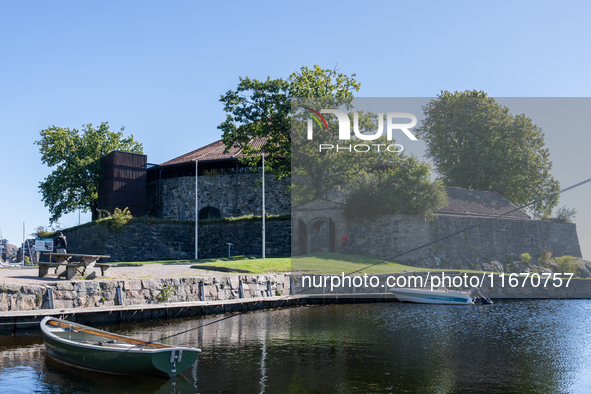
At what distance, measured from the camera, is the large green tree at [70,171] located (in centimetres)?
3584

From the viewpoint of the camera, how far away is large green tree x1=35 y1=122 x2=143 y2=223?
118 feet

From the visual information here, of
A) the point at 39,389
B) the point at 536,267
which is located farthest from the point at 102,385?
the point at 536,267

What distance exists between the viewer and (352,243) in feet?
78.9

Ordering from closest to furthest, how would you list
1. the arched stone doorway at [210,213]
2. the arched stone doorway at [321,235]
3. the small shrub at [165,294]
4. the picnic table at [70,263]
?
the picnic table at [70,263], the small shrub at [165,294], the arched stone doorway at [321,235], the arched stone doorway at [210,213]

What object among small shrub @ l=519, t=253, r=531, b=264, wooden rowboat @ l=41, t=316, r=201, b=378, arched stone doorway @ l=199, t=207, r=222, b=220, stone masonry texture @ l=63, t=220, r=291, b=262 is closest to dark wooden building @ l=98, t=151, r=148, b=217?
stone masonry texture @ l=63, t=220, r=291, b=262

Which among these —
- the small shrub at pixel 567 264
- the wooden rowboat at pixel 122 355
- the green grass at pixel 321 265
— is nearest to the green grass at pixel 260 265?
the green grass at pixel 321 265

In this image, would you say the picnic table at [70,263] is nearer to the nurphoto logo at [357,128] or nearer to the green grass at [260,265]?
the green grass at [260,265]

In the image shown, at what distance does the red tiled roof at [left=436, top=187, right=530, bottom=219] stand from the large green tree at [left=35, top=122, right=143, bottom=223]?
24.8 metres

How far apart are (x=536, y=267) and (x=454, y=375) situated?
18.8 m

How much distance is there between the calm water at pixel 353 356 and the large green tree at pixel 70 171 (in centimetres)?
2531

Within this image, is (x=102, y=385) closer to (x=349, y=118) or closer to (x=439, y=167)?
(x=349, y=118)

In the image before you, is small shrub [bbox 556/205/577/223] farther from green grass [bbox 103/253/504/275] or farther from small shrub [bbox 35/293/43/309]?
small shrub [bbox 35/293/43/309]

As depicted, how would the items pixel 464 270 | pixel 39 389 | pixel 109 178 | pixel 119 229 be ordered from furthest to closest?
pixel 109 178, pixel 119 229, pixel 464 270, pixel 39 389

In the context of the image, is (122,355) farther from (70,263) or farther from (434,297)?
(434,297)
